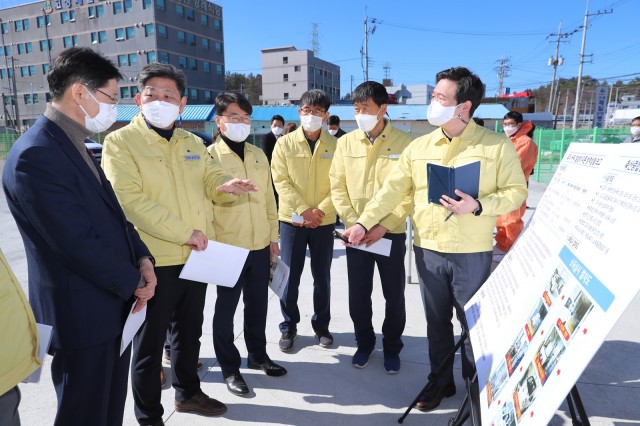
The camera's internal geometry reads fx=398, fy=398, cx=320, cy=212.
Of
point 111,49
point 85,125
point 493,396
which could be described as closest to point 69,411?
point 85,125

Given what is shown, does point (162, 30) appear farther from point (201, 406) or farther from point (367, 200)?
point (201, 406)

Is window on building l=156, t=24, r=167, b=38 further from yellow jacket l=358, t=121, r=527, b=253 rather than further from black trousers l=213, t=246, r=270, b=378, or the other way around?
yellow jacket l=358, t=121, r=527, b=253

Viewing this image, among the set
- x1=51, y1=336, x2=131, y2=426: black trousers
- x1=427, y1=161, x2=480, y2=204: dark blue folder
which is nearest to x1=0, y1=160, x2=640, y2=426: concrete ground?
x1=51, y1=336, x2=131, y2=426: black trousers

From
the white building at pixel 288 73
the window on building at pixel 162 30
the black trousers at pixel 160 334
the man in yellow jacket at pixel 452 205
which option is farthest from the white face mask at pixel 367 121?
the white building at pixel 288 73

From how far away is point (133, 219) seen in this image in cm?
210

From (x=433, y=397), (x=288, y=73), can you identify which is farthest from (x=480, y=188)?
(x=288, y=73)

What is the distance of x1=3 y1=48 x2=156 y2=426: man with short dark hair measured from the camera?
58.4 inches

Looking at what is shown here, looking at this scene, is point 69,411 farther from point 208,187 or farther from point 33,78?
point 33,78

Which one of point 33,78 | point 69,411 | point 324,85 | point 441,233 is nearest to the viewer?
point 69,411

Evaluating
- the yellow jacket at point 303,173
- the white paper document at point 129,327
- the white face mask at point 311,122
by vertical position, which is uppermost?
the white face mask at point 311,122

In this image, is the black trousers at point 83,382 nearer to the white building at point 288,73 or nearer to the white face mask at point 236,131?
the white face mask at point 236,131

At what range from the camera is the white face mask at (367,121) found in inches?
116

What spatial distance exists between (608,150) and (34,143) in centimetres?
210

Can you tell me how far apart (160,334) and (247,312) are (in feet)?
2.54
